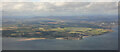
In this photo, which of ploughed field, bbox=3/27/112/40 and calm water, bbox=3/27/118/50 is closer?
calm water, bbox=3/27/118/50

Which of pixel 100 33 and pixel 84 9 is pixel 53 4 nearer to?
pixel 84 9

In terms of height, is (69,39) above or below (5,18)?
below

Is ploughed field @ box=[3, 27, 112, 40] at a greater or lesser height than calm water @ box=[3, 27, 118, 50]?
greater

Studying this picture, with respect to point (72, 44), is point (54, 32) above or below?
above

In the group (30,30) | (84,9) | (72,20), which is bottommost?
(30,30)

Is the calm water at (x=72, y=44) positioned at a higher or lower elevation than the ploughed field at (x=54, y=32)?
lower

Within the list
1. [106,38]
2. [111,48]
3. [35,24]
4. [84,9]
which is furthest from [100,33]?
[35,24]

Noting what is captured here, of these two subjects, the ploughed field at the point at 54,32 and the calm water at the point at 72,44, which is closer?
the calm water at the point at 72,44
